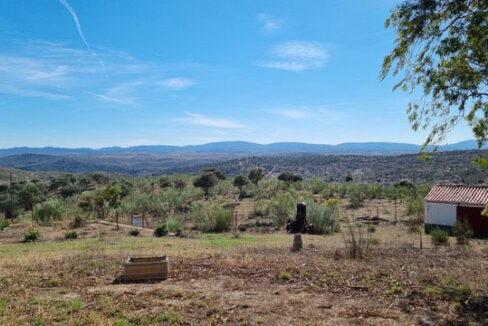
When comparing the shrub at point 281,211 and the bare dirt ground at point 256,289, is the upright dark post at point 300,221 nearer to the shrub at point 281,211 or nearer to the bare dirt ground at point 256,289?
the shrub at point 281,211

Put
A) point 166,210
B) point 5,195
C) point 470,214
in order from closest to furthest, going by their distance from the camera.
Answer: point 470,214 → point 166,210 → point 5,195

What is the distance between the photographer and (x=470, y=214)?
2034 centimetres

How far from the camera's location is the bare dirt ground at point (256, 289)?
6.55m

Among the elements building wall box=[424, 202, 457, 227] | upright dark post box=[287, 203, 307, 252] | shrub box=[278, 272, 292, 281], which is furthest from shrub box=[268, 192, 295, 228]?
shrub box=[278, 272, 292, 281]

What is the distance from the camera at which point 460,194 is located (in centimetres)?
2152

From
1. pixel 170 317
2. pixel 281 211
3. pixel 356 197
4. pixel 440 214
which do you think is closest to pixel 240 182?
pixel 356 197

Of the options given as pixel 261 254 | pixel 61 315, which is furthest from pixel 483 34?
pixel 61 315

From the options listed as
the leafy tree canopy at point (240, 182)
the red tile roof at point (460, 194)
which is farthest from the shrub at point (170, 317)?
the leafy tree canopy at point (240, 182)

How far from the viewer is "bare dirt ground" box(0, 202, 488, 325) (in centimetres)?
655

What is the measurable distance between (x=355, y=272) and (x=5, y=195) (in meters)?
36.6

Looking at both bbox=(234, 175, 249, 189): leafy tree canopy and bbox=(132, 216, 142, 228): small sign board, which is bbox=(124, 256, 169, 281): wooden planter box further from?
bbox=(234, 175, 249, 189): leafy tree canopy

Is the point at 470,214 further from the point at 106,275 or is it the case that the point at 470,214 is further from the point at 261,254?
the point at 106,275

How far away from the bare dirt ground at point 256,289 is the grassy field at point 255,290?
0.07 feet

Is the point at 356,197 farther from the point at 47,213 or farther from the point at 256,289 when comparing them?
the point at 256,289
